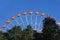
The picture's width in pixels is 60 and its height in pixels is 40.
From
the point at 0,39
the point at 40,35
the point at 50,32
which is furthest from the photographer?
the point at 40,35

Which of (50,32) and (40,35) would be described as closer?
(50,32)

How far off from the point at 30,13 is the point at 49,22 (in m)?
5.24

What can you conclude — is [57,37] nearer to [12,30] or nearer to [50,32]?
[50,32]

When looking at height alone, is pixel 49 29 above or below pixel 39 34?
above

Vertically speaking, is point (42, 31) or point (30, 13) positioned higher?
point (30, 13)

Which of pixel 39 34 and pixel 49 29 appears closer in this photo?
pixel 49 29

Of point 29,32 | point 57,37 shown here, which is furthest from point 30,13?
point 57,37

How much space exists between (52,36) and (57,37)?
1.58 metres

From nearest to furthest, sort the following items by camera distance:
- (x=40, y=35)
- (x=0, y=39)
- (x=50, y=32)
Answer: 1. (x=0, y=39)
2. (x=50, y=32)
3. (x=40, y=35)

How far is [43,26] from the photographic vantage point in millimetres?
62406

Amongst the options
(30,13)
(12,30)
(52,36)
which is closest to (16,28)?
(12,30)

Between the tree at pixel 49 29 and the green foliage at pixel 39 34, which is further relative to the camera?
the green foliage at pixel 39 34

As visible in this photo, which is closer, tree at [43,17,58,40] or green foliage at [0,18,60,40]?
tree at [43,17,58,40]

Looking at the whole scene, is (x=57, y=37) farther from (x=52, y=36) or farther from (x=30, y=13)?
(x=30, y=13)
